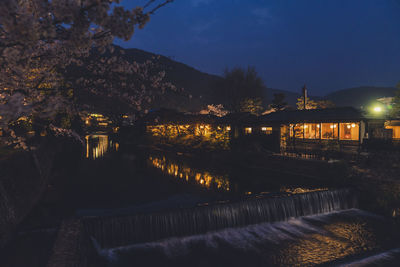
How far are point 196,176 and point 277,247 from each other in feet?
36.7

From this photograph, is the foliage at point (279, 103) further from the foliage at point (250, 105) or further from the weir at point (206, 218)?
the weir at point (206, 218)

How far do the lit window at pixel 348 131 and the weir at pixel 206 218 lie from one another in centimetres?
1877

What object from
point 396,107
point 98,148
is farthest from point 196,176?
point 396,107

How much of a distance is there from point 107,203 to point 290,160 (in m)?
14.7

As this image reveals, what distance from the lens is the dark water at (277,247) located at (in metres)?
8.70

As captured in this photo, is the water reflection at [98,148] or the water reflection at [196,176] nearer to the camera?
the water reflection at [196,176]

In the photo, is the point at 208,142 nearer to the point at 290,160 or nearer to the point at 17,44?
the point at 290,160

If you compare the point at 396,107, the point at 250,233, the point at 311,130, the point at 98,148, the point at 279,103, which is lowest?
the point at 250,233

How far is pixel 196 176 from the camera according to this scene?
20344 mm

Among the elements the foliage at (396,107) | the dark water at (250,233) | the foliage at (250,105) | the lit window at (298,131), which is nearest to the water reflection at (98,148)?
the dark water at (250,233)

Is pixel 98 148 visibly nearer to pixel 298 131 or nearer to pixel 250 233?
pixel 298 131

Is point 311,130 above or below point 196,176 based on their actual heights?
above

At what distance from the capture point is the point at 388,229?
11.3 meters

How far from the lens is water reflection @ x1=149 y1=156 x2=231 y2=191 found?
17594mm
